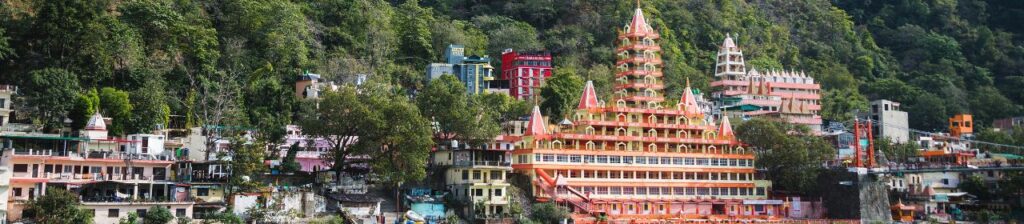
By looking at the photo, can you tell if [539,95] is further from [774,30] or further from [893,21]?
[893,21]

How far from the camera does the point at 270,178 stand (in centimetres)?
6194

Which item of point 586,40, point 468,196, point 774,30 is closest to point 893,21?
point 774,30

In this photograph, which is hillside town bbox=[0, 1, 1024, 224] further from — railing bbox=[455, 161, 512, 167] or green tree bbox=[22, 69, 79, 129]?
green tree bbox=[22, 69, 79, 129]

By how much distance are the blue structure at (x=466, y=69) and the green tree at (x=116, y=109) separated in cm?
2902

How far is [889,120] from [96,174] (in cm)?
7098

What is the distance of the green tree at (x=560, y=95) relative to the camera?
270 ft

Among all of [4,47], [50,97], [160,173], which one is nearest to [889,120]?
[160,173]

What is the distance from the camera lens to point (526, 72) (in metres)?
89.9

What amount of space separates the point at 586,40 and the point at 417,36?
1856 cm

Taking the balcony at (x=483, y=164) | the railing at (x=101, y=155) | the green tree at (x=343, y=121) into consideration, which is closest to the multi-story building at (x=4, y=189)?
the railing at (x=101, y=155)

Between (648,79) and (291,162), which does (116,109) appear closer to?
(291,162)

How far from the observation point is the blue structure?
8750cm

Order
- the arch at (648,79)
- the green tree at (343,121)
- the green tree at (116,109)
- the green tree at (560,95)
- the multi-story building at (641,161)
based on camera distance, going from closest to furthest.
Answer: the green tree at (116,109)
the green tree at (343,121)
the multi-story building at (641,161)
the arch at (648,79)
the green tree at (560,95)

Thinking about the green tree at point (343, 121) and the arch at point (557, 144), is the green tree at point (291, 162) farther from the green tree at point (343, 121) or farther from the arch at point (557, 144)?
the arch at point (557, 144)
